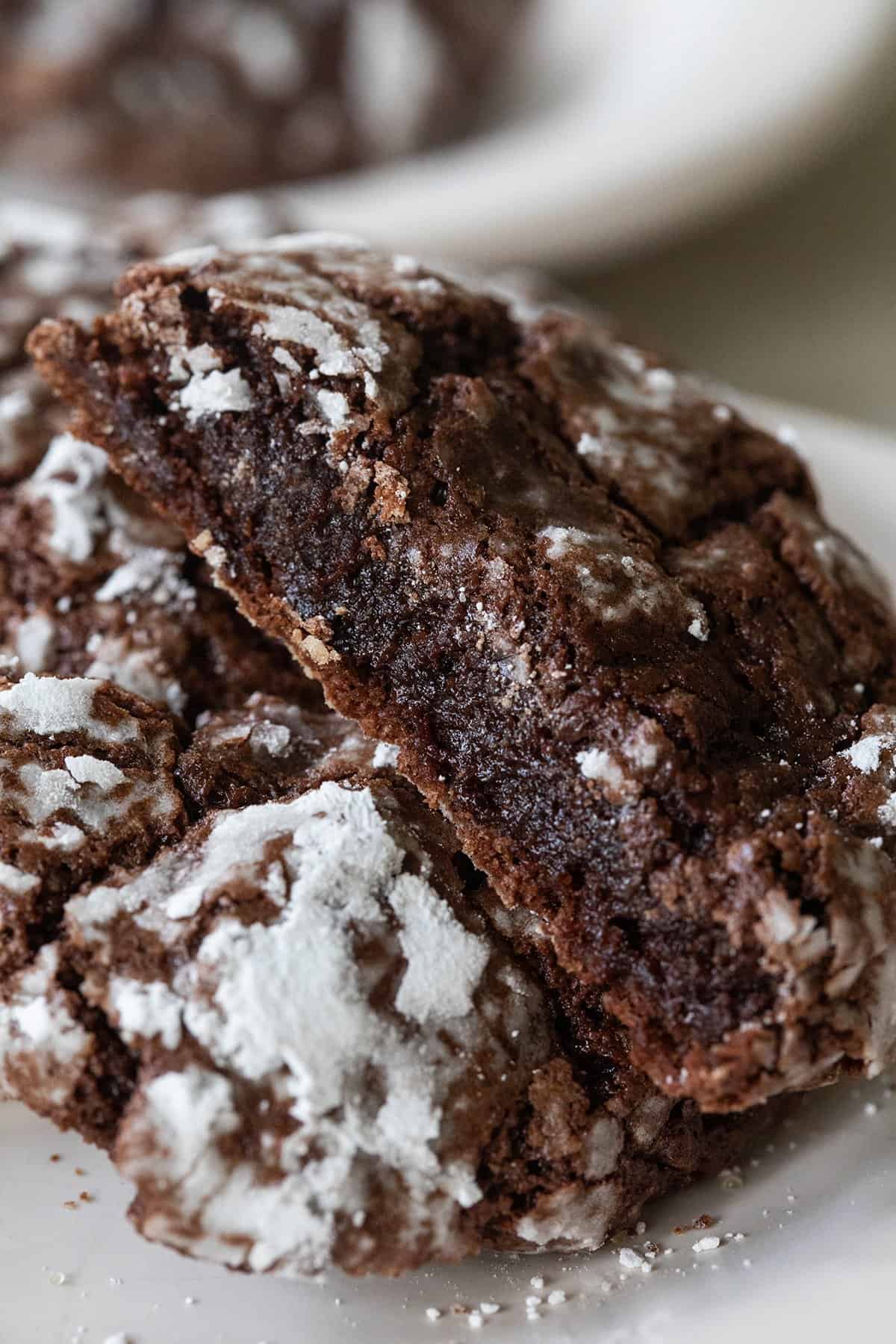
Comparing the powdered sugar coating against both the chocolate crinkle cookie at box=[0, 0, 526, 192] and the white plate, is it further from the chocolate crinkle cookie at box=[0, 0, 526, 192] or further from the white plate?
the chocolate crinkle cookie at box=[0, 0, 526, 192]

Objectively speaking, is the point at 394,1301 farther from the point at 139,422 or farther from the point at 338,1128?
the point at 139,422

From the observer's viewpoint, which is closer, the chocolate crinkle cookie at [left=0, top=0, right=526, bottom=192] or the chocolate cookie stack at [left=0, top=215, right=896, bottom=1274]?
the chocolate cookie stack at [left=0, top=215, right=896, bottom=1274]

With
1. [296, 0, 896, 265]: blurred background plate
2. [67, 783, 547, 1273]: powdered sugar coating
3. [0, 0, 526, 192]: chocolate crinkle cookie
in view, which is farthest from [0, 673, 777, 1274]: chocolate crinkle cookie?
[0, 0, 526, 192]: chocolate crinkle cookie

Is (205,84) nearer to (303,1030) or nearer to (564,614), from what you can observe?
(564,614)

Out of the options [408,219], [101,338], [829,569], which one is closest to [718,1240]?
[829,569]

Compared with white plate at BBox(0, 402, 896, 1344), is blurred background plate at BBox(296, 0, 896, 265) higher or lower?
higher

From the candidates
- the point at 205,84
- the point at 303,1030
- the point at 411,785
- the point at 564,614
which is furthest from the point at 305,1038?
the point at 205,84
